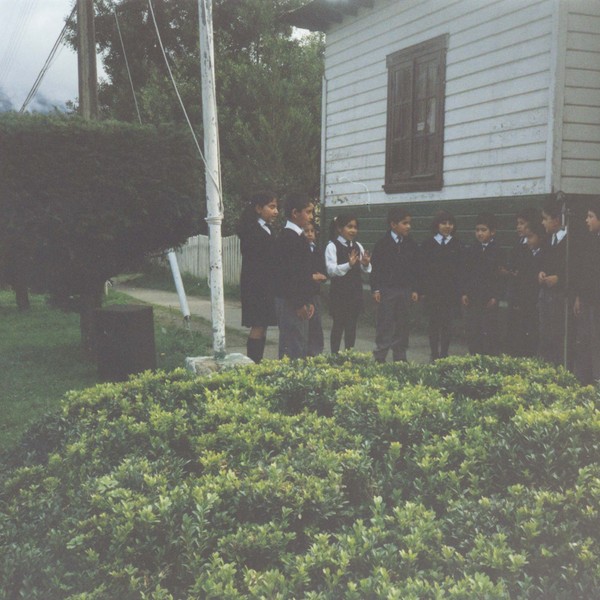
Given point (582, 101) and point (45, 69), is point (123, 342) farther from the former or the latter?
point (45, 69)

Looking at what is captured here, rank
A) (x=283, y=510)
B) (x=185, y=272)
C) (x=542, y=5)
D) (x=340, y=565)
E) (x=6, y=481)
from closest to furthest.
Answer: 1. (x=340, y=565)
2. (x=283, y=510)
3. (x=6, y=481)
4. (x=542, y=5)
5. (x=185, y=272)

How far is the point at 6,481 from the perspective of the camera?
10.9 ft

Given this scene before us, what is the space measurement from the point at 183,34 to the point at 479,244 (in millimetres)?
21381

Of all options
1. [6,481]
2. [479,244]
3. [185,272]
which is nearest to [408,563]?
[6,481]

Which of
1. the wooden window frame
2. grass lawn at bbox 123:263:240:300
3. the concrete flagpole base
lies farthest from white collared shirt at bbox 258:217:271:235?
grass lawn at bbox 123:263:240:300

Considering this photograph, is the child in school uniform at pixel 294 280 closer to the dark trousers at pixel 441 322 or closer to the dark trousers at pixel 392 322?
the dark trousers at pixel 392 322

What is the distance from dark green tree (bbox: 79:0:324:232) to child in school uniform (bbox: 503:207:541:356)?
1467 cm

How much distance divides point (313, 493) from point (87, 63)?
1322 cm

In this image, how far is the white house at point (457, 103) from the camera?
29.8 ft

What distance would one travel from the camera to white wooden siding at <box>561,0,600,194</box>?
29.5 ft

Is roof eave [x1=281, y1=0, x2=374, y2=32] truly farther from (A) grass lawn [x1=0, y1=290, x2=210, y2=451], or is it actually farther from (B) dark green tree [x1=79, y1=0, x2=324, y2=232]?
(B) dark green tree [x1=79, y1=0, x2=324, y2=232]

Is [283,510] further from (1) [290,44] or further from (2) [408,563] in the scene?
(1) [290,44]

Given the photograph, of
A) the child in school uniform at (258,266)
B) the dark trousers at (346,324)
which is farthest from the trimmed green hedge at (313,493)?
the dark trousers at (346,324)

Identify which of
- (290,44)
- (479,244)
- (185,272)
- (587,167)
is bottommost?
(185,272)
